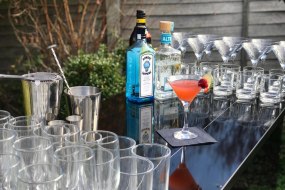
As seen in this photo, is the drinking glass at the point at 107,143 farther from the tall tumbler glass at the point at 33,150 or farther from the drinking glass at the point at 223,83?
the drinking glass at the point at 223,83

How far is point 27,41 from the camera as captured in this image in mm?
4090

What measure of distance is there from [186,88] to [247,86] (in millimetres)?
572

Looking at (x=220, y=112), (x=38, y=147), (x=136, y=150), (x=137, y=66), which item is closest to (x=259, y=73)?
(x=220, y=112)

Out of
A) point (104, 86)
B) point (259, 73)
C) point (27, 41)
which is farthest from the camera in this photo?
point (27, 41)

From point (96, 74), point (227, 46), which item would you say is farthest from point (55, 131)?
point (96, 74)

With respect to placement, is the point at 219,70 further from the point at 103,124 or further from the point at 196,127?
the point at 103,124

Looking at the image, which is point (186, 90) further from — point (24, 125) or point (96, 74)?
point (96, 74)

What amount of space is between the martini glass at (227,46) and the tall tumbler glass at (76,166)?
4.26ft

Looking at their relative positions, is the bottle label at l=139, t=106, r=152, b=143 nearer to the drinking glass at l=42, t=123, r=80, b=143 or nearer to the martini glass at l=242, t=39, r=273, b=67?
the drinking glass at l=42, t=123, r=80, b=143

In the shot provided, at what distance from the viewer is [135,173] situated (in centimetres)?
97

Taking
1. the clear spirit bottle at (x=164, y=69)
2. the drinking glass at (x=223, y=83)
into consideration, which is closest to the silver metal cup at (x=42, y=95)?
the clear spirit bottle at (x=164, y=69)

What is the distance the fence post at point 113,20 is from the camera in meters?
4.05

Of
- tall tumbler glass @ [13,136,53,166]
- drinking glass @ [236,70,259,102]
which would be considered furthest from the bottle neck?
tall tumbler glass @ [13,136,53,166]

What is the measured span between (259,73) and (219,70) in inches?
7.1
